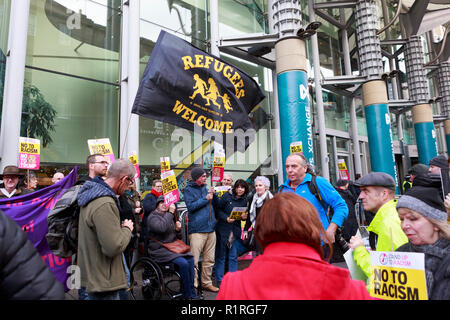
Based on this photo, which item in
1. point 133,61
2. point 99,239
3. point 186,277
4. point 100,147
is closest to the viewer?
point 99,239

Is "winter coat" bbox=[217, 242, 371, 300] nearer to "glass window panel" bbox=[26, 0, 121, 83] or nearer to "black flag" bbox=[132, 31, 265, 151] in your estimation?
"black flag" bbox=[132, 31, 265, 151]

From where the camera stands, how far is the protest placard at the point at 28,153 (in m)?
4.91

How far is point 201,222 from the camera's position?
5324 millimetres

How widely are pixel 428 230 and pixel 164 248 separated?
3.74 metres

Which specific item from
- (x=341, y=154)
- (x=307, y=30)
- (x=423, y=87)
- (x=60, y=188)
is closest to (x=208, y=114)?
(x=60, y=188)

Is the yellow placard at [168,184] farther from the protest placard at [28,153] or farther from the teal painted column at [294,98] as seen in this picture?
the teal painted column at [294,98]

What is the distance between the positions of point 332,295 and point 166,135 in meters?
8.29

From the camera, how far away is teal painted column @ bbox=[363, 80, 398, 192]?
13500 millimetres

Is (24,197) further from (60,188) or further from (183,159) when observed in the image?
(183,159)

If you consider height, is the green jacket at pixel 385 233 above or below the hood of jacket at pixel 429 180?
below

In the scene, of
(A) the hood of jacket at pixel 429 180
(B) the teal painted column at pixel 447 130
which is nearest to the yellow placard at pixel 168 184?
(A) the hood of jacket at pixel 429 180

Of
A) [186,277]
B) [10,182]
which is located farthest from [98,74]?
[186,277]

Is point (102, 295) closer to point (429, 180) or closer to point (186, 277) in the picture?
point (186, 277)

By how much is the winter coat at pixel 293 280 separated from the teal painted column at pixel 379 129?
13.9 m
